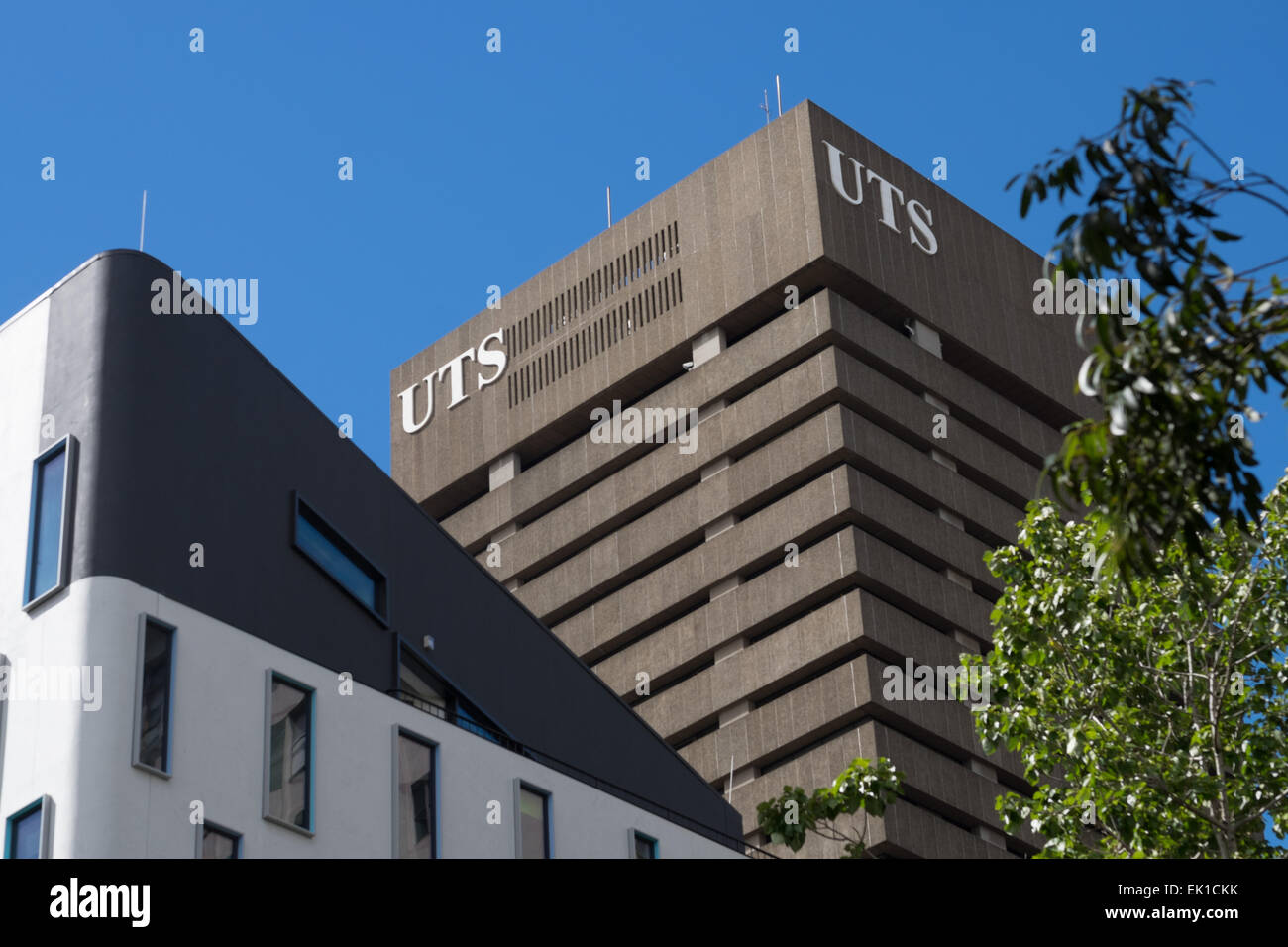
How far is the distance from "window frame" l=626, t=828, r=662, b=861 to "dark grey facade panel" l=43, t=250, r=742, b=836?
357 cm

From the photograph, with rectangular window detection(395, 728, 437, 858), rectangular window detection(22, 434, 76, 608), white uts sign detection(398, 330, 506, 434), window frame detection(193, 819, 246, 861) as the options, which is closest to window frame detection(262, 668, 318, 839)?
window frame detection(193, 819, 246, 861)

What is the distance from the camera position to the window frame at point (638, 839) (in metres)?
35.0

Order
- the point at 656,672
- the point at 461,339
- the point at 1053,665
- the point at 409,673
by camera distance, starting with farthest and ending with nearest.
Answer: the point at 461,339, the point at 656,672, the point at 409,673, the point at 1053,665

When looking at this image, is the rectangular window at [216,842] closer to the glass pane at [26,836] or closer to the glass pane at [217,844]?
the glass pane at [217,844]

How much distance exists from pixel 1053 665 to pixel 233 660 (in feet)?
46.7

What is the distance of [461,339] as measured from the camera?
315 ft

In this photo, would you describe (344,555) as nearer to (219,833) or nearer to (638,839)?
(638,839)

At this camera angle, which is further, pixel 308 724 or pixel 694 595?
pixel 694 595

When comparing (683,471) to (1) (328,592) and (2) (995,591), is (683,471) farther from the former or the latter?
(1) (328,592)

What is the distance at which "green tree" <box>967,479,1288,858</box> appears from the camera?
29.9m

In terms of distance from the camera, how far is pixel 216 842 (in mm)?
26375
